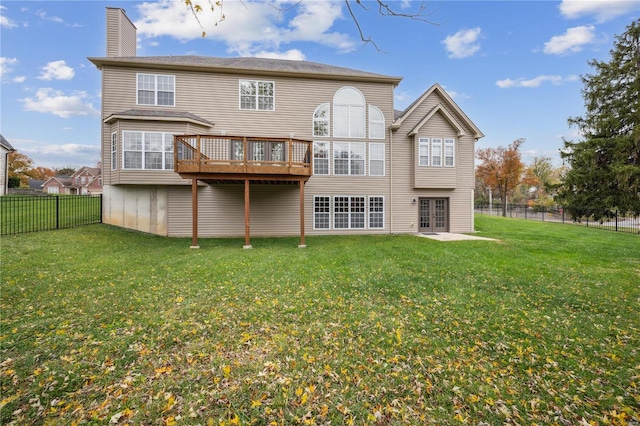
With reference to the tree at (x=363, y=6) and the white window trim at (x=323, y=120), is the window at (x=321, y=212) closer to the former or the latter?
the white window trim at (x=323, y=120)

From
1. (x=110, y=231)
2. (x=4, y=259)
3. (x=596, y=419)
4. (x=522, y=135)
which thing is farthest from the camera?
(x=522, y=135)

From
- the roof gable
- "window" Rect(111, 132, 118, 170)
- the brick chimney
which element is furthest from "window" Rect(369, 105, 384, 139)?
the brick chimney

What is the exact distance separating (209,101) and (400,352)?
45.5 feet

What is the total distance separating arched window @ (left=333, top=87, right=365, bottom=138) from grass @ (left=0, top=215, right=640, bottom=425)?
9096 millimetres

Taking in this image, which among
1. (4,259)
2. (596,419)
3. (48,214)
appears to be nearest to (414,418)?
(596,419)

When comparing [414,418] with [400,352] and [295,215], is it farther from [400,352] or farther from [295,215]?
[295,215]

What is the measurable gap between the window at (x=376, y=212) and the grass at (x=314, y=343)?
7265mm

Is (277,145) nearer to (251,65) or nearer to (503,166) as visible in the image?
(251,65)

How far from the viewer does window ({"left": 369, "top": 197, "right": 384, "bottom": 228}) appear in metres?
15.1

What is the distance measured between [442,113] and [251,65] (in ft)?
34.2

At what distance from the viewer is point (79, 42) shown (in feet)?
42.6

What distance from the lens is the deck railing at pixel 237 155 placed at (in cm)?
1038

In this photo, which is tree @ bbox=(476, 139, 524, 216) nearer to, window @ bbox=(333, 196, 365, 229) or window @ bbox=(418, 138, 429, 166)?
window @ bbox=(418, 138, 429, 166)

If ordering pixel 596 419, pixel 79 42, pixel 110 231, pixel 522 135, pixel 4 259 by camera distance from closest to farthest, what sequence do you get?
pixel 596 419 < pixel 4 259 < pixel 110 231 < pixel 79 42 < pixel 522 135
